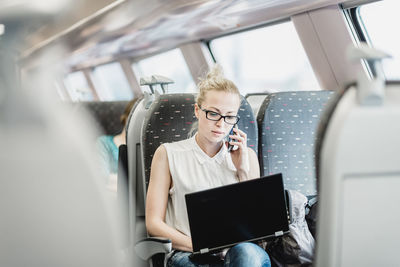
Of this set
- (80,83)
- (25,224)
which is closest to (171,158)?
(25,224)

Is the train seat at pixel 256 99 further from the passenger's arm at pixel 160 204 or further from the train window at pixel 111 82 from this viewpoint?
the train window at pixel 111 82

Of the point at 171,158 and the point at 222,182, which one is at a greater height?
the point at 171,158

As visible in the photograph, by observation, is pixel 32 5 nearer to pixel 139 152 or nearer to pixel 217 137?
pixel 217 137

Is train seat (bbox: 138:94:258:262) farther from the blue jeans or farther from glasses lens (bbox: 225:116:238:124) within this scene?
the blue jeans

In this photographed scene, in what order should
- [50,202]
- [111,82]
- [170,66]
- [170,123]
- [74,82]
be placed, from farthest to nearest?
[74,82]
[111,82]
[170,66]
[170,123]
[50,202]

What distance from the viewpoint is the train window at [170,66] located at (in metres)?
6.15

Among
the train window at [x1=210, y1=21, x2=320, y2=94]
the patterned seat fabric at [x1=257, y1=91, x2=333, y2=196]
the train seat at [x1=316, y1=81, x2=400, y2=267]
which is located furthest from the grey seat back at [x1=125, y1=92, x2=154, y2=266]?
the train window at [x1=210, y1=21, x2=320, y2=94]

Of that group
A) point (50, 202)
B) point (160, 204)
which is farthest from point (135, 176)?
point (50, 202)

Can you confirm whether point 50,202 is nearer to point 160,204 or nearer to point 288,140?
point 160,204

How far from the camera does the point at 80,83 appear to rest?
11.0 meters

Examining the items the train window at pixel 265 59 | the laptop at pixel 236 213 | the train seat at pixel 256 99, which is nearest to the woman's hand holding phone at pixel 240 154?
the laptop at pixel 236 213

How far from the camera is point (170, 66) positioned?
6.88m

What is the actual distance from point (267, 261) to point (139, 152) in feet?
2.71

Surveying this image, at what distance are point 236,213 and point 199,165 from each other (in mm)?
384
